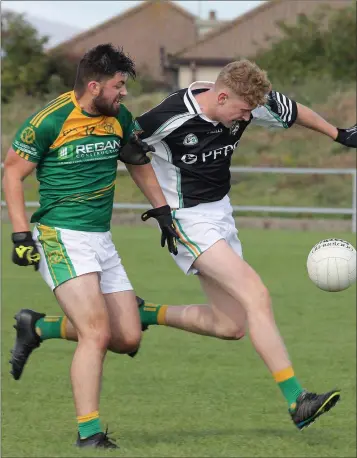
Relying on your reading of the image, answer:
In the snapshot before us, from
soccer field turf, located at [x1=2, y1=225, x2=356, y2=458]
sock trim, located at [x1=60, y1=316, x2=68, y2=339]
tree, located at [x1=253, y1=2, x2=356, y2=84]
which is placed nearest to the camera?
soccer field turf, located at [x1=2, y1=225, x2=356, y2=458]

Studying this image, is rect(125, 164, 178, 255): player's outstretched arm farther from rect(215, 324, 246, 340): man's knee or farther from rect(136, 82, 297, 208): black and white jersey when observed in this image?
rect(215, 324, 246, 340): man's knee

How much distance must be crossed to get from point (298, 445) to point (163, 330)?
5270 millimetres

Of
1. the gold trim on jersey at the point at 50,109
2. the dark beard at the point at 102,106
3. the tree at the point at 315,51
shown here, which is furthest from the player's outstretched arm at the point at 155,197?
the tree at the point at 315,51

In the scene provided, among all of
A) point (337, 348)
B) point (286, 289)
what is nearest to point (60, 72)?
point (286, 289)

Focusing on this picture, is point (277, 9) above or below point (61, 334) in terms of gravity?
above

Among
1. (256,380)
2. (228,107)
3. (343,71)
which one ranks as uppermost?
(343,71)

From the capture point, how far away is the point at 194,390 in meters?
9.80

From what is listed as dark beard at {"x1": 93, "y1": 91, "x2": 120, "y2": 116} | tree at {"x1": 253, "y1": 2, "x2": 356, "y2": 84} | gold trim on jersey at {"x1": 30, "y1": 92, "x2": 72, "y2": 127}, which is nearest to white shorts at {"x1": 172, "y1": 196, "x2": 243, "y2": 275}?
dark beard at {"x1": 93, "y1": 91, "x2": 120, "y2": 116}

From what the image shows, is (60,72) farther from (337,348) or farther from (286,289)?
(337,348)

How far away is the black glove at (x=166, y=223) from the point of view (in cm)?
805

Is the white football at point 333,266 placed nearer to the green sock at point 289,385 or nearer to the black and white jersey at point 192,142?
the black and white jersey at point 192,142

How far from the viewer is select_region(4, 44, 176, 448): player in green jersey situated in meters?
7.32

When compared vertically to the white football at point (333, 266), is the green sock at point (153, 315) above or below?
below

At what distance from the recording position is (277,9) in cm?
6200
